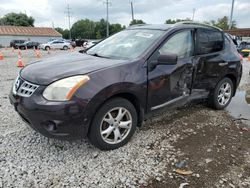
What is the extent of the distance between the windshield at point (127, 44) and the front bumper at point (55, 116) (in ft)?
3.92

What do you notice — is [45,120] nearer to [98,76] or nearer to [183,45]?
[98,76]

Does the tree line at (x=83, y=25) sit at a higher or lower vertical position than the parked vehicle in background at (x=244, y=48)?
higher

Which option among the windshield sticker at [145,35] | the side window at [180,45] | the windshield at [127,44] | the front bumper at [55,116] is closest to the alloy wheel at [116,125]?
the front bumper at [55,116]

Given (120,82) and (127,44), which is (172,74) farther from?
(120,82)

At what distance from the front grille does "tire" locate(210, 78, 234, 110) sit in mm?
3439

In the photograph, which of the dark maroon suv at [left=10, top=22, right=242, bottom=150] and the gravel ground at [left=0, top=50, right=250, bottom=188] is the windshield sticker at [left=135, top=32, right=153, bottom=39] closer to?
the dark maroon suv at [left=10, top=22, right=242, bottom=150]

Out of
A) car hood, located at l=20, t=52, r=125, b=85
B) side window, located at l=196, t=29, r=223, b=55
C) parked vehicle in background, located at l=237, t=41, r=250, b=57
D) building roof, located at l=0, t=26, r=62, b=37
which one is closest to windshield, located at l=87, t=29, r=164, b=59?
car hood, located at l=20, t=52, r=125, b=85

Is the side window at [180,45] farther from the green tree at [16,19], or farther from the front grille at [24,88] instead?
the green tree at [16,19]

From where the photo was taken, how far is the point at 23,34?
55.1 metres

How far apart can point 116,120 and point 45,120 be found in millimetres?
932

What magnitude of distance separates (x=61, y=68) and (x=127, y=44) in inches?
48.8

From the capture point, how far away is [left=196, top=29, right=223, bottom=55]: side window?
13.5 feet

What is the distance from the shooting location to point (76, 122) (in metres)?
2.66

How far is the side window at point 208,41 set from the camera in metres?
4.11
